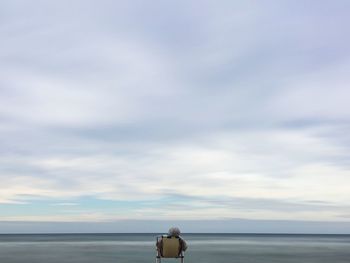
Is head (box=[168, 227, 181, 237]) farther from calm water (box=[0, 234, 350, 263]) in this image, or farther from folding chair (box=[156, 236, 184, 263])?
calm water (box=[0, 234, 350, 263])

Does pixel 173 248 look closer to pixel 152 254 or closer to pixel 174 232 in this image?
pixel 174 232

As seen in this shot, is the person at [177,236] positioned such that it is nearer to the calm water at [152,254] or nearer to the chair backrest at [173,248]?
the chair backrest at [173,248]

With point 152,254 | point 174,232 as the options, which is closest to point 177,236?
point 174,232

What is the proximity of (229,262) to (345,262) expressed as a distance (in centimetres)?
1080

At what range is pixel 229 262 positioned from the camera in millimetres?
45906

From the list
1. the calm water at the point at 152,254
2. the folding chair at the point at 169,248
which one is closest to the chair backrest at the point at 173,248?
the folding chair at the point at 169,248

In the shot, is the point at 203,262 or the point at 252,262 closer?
the point at 203,262

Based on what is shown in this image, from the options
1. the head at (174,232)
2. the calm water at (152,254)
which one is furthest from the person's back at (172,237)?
the calm water at (152,254)

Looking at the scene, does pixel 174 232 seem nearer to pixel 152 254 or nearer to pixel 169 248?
pixel 169 248

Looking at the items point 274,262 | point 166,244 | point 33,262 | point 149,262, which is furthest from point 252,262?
point 166,244

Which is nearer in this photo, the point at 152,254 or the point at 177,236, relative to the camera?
the point at 177,236

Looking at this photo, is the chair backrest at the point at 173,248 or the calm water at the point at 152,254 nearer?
the chair backrest at the point at 173,248

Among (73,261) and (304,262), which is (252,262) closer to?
(304,262)

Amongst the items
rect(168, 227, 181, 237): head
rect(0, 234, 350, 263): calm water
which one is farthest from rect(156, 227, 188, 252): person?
rect(0, 234, 350, 263): calm water
